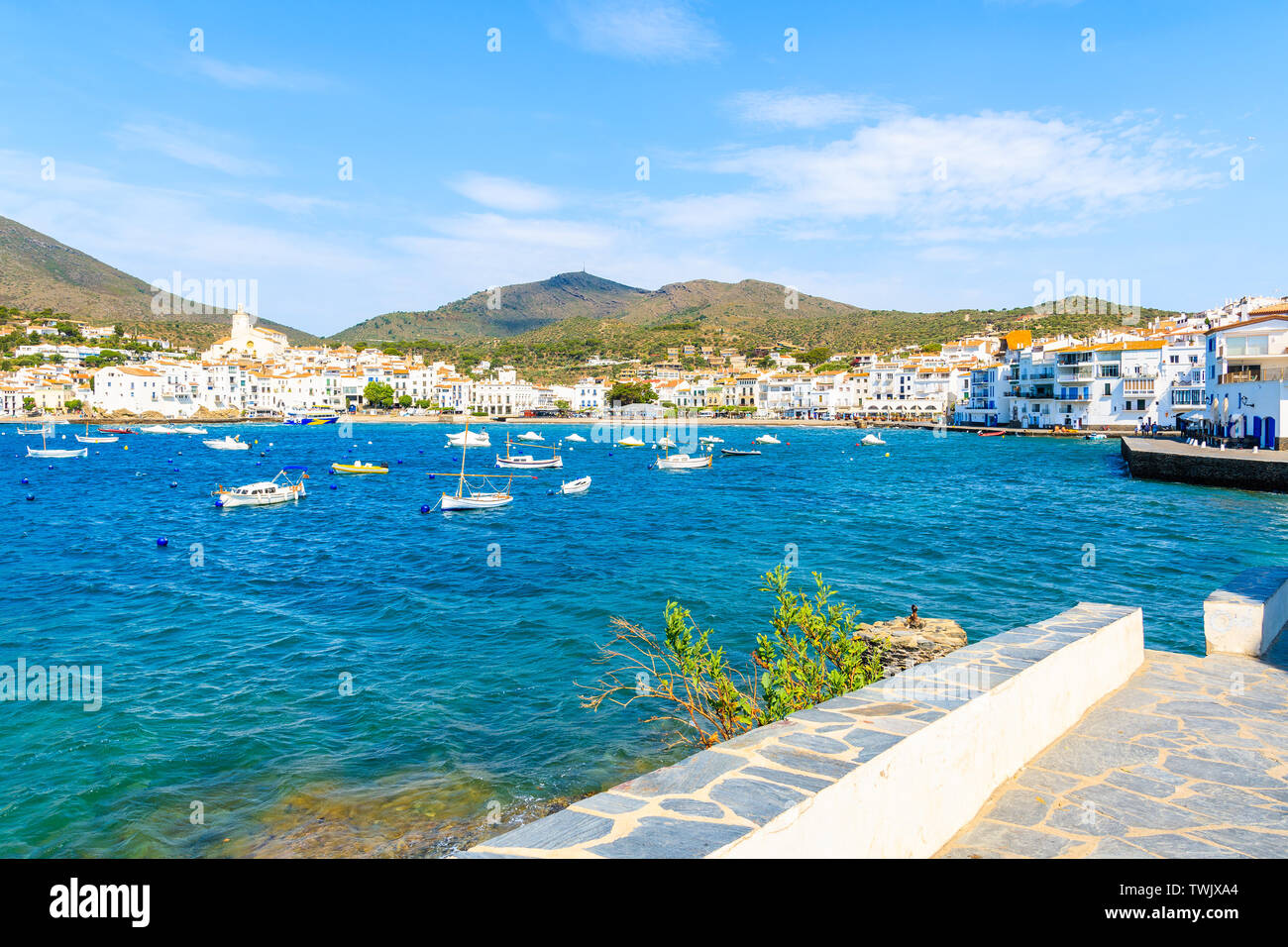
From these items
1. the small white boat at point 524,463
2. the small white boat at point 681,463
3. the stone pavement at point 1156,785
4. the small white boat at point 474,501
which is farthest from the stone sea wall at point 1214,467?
the small white boat at point 524,463

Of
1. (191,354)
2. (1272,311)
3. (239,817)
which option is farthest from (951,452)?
(191,354)

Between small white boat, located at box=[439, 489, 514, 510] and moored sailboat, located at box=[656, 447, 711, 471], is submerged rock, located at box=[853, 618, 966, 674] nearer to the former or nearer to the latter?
small white boat, located at box=[439, 489, 514, 510]

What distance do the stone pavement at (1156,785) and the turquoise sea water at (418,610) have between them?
18.9 feet

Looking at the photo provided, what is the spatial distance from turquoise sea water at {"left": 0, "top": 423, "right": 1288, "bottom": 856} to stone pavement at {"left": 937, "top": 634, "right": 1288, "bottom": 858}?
575 cm

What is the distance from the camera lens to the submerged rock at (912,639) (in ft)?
40.9

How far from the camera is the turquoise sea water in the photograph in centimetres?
936

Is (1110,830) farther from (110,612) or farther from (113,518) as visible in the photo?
(113,518)

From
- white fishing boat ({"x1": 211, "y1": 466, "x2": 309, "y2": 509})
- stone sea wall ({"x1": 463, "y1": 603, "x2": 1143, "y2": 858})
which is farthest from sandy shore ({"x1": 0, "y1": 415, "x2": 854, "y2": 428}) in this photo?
stone sea wall ({"x1": 463, "y1": 603, "x2": 1143, "y2": 858})

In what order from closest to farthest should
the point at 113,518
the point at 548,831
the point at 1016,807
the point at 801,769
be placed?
the point at 548,831 < the point at 801,769 < the point at 1016,807 < the point at 113,518

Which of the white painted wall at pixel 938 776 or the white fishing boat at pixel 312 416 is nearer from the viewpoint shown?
the white painted wall at pixel 938 776

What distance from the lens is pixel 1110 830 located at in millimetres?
4234

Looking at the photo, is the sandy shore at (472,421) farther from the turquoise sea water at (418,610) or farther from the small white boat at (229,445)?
the turquoise sea water at (418,610)

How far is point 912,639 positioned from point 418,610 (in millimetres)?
11546
